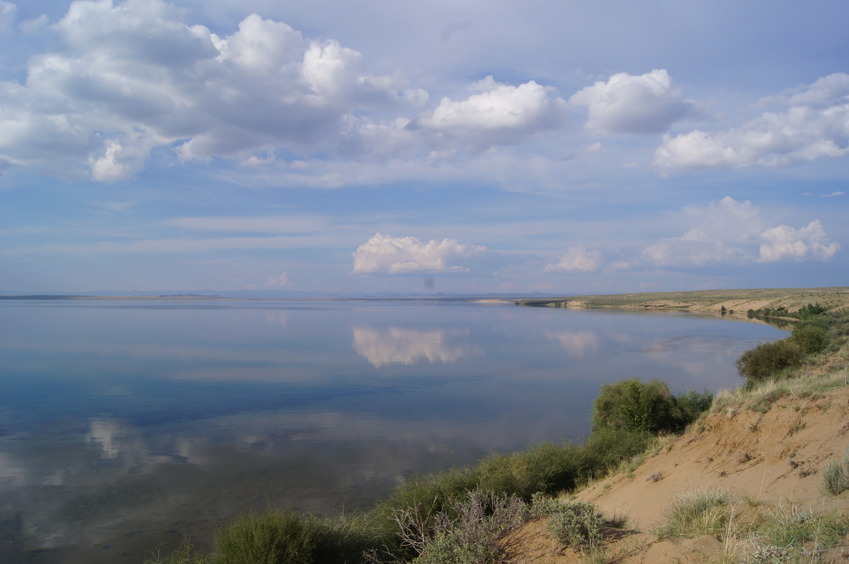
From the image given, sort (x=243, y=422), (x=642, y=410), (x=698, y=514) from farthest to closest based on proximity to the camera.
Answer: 1. (x=243, y=422)
2. (x=642, y=410)
3. (x=698, y=514)

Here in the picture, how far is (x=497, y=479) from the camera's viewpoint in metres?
10.4

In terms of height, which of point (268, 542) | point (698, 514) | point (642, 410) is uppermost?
point (698, 514)

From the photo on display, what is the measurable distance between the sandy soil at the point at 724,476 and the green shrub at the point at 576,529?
4.9 inches

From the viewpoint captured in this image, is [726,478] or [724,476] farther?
[724,476]

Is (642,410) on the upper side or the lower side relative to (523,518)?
lower

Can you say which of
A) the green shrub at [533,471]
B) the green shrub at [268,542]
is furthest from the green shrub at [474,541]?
the green shrub at [533,471]

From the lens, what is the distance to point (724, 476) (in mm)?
9445

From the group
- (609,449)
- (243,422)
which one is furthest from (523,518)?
(243,422)

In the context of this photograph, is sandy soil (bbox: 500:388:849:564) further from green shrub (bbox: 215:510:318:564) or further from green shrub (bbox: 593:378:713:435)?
green shrub (bbox: 215:510:318:564)

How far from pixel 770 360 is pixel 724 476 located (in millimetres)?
14009

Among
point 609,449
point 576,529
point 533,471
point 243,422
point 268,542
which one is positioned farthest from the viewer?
point 243,422

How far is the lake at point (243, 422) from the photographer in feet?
36.4

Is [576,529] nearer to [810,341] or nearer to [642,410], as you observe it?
[642,410]

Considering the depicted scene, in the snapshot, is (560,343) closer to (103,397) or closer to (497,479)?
(103,397)
